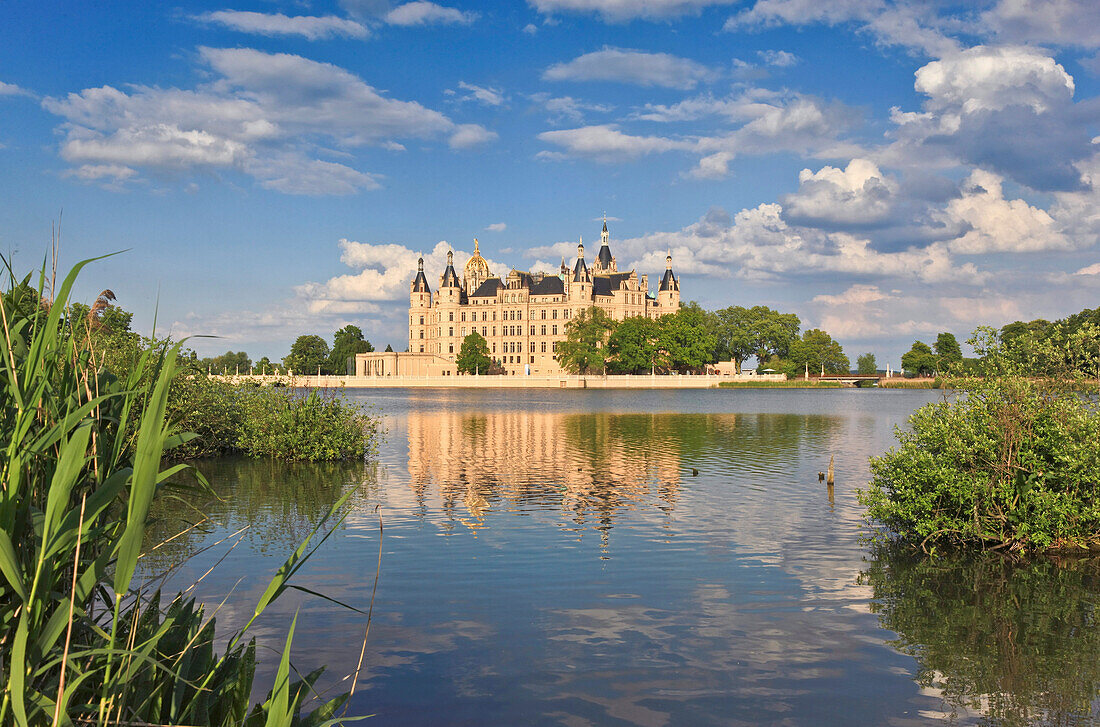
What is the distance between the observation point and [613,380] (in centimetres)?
11662

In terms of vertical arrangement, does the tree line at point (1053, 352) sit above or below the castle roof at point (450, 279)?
below

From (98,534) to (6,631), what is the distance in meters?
0.50

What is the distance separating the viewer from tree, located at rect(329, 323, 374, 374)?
14650 cm

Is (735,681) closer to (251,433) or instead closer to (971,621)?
(971,621)

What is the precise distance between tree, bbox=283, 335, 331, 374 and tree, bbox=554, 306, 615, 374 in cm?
4509

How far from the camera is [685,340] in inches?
4675

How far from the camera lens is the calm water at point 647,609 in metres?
7.82

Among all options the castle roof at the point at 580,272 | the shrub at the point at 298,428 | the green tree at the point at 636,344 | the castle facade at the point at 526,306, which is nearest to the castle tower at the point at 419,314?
the castle facade at the point at 526,306

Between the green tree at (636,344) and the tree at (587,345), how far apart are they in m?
1.79

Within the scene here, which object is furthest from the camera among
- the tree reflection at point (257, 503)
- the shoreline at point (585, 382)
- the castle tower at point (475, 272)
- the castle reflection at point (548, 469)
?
the castle tower at point (475, 272)

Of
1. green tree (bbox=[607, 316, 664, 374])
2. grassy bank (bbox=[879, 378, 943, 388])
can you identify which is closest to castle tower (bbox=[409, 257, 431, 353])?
green tree (bbox=[607, 316, 664, 374])

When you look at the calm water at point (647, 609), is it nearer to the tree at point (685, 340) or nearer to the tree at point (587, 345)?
the tree at point (685, 340)

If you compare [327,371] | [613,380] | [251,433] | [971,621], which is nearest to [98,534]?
[971,621]

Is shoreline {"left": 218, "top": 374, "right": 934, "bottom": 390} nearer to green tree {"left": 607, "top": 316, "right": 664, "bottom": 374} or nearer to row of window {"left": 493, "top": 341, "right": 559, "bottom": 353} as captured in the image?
green tree {"left": 607, "top": 316, "right": 664, "bottom": 374}
